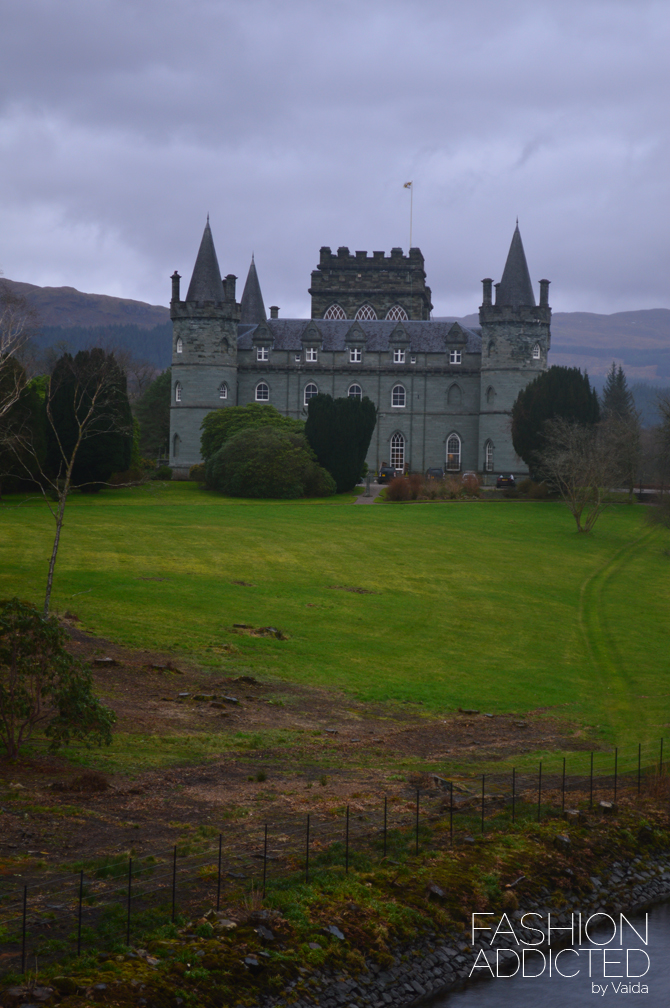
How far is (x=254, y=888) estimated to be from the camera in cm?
1351

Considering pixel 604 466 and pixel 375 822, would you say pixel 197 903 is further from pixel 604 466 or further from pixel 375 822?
pixel 604 466

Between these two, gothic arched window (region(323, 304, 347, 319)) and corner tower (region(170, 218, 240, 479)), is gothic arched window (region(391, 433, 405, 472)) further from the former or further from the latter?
gothic arched window (region(323, 304, 347, 319))

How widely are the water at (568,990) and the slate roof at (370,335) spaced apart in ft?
222

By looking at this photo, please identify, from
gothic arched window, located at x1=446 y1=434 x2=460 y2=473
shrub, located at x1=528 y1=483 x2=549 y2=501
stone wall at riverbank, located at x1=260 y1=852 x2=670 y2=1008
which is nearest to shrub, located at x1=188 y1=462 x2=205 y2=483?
gothic arched window, located at x1=446 y1=434 x2=460 y2=473

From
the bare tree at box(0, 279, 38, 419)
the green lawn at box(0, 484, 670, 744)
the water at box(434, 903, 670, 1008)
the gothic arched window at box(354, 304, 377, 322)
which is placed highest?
the gothic arched window at box(354, 304, 377, 322)

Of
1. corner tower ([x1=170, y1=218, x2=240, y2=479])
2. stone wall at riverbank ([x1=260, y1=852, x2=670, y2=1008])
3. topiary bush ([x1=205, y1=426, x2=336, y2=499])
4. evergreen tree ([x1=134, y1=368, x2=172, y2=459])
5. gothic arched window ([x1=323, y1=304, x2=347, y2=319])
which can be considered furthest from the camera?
evergreen tree ([x1=134, y1=368, x2=172, y2=459])

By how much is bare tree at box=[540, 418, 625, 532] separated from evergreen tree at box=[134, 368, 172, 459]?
1661 inches

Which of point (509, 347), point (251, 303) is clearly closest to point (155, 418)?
point (251, 303)

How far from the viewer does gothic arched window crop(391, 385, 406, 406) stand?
264ft

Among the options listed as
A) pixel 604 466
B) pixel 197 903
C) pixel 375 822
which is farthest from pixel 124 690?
pixel 604 466

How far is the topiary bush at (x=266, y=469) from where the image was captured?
59.2 meters

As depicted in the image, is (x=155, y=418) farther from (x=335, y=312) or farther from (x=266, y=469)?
(x=266, y=469)

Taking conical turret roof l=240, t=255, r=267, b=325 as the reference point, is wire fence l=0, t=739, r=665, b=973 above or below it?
below

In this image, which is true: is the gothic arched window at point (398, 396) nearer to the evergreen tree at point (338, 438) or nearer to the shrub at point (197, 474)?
the evergreen tree at point (338, 438)
